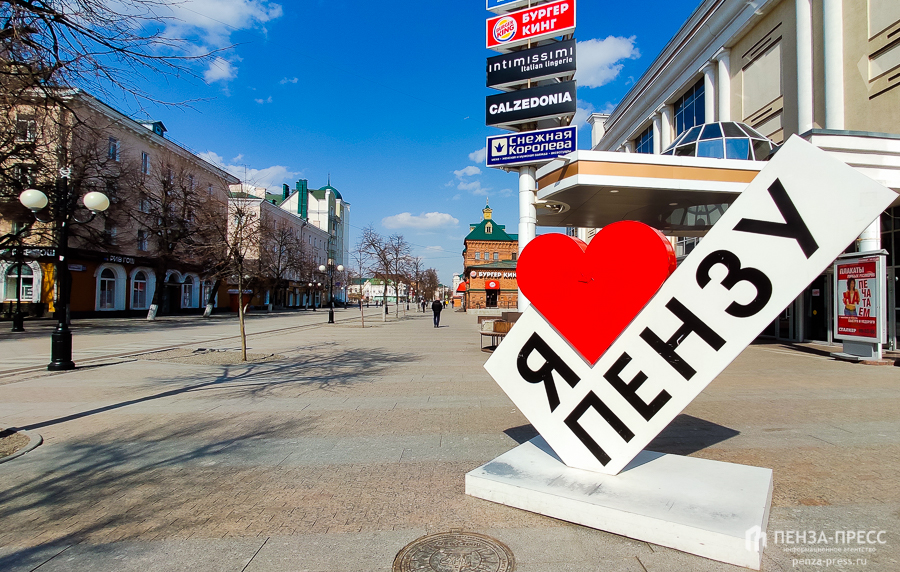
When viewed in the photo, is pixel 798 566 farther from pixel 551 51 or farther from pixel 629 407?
pixel 551 51

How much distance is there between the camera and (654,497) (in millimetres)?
3623

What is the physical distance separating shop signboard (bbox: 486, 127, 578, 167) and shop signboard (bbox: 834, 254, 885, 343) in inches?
327

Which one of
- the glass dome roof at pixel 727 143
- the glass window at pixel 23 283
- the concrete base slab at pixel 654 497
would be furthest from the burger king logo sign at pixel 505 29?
the glass window at pixel 23 283

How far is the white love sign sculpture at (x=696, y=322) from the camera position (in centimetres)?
322

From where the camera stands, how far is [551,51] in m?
14.5

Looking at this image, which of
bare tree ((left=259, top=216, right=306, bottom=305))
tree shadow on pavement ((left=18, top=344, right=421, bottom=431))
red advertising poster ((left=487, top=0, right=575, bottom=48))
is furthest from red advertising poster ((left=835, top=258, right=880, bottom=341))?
bare tree ((left=259, top=216, right=306, bottom=305))

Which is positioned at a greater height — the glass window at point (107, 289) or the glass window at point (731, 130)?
the glass window at point (731, 130)

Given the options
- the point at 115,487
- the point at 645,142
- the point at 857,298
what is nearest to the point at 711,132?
the point at 857,298

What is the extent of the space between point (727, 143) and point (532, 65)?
22.5ft

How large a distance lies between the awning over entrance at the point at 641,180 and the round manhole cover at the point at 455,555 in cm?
1087

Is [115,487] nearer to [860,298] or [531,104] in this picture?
[531,104]

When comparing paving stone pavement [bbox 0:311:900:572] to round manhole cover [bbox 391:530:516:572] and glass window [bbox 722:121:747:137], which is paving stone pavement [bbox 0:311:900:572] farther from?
glass window [bbox 722:121:747:137]

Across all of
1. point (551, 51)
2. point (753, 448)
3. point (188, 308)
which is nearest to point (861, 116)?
point (551, 51)

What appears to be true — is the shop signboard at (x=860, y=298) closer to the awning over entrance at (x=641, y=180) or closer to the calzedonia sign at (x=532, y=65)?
the awning over entrance at (x=641, y=180)
